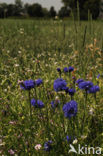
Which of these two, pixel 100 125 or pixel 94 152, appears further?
pixel 100 125

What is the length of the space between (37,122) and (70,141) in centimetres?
40

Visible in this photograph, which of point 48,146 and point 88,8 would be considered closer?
point 48,146

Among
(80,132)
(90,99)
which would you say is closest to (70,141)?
(80,132)

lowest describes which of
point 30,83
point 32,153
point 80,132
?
point 32,153

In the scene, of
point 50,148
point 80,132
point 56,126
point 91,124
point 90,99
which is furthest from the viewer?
point 90,99

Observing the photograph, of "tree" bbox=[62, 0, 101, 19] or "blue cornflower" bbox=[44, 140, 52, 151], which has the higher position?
"tree" bbox=[62, 0, 101, 19]

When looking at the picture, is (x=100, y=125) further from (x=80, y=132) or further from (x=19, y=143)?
(x=19, y=143)

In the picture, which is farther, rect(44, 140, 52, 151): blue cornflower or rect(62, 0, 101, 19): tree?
rect(62, 0, 101, 19): tree

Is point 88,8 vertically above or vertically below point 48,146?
above

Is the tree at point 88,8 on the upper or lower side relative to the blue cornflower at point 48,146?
upper

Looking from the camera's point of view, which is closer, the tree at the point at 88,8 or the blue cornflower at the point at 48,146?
the blue cornflower at the point at 48,146

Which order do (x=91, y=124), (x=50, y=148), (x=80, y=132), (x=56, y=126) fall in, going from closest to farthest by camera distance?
(x=50, y=148), (x=80, y=132), (x=56, y=126), (x=91, y=124)

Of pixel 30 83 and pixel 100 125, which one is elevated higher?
pixel 30 83

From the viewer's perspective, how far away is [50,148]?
133cm
